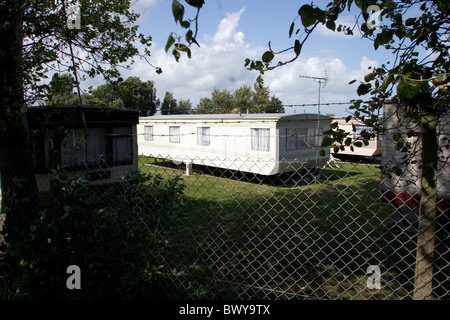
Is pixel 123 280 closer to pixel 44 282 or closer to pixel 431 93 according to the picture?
pixel 44 282

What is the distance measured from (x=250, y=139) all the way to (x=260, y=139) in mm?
397

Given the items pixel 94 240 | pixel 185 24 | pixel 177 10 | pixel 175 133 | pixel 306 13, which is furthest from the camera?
pixel 175 133

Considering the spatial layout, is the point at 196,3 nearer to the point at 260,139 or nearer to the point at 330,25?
the point at 330,25

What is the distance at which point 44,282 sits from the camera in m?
2.58

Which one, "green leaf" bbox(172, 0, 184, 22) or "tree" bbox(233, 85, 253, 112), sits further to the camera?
"tree" bbox(233, 85, 253, 112)

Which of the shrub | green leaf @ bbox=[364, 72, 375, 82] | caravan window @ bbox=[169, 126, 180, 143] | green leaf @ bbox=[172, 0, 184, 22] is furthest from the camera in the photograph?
caravan window @ bbox=[169, 126, 180, 143]

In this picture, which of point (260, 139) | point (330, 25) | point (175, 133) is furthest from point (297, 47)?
point (175, 133)

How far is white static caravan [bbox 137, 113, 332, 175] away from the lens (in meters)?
11.2

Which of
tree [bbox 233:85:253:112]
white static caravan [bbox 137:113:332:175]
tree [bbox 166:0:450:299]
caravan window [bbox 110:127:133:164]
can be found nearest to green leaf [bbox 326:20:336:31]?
tree [bbox 166:0:450:299]

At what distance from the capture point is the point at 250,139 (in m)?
11.9

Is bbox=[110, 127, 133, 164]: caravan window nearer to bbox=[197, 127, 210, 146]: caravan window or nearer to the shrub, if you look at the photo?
bbox=[197, 127, 210, 146]: caravan window

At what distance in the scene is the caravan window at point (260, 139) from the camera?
11477 mm
